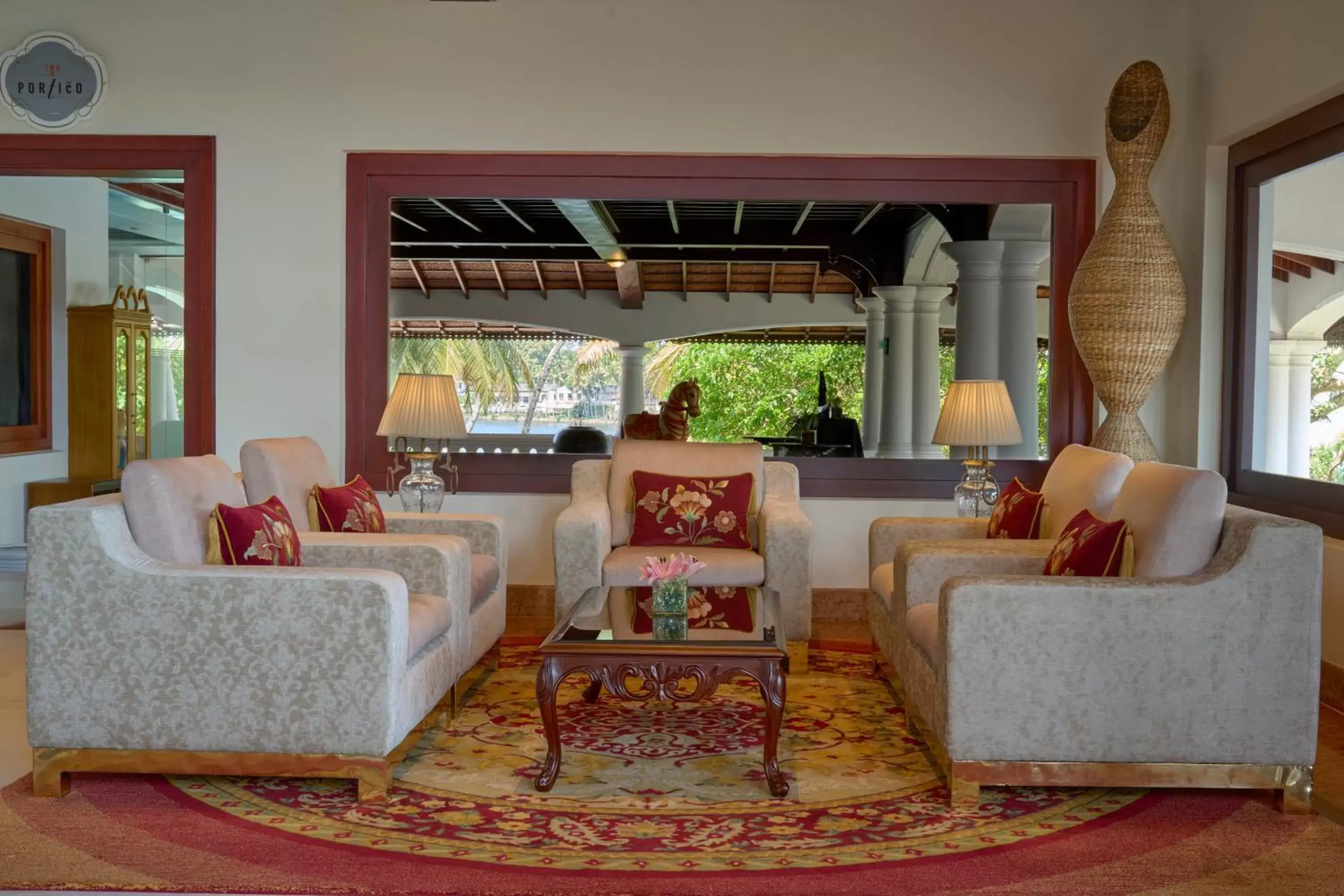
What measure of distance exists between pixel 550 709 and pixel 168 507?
1206mm

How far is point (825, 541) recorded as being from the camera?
20.7 ft

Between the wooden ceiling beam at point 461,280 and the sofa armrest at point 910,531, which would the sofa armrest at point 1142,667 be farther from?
the wooden ceiling beam at point 461,280

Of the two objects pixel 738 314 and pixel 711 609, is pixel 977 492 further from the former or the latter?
pixel 711 609

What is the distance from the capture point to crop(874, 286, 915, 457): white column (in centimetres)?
629

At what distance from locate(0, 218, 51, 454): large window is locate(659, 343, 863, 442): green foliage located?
452cm

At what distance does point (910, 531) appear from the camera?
16.8 ft

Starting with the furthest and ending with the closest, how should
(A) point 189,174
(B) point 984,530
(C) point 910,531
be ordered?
1. (A) point 189,174
2. (C) point 910,531
3. (B) point 984,530

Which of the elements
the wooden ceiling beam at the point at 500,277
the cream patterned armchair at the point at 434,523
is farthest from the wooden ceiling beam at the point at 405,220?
the cream patterned armchair at the point at 434,523

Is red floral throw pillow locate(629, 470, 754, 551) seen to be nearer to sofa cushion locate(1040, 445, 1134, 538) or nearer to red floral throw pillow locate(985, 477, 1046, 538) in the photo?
red floral throw pillow locate(985, 477, 1046, 538)

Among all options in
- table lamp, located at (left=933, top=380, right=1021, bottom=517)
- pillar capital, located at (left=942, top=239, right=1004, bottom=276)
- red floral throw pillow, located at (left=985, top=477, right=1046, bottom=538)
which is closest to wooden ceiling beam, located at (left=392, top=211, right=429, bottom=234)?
pillar capital, located at (left=942, top=239, right=1004, bottom=276)

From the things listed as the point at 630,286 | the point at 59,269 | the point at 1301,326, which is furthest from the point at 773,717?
the point at 59,269

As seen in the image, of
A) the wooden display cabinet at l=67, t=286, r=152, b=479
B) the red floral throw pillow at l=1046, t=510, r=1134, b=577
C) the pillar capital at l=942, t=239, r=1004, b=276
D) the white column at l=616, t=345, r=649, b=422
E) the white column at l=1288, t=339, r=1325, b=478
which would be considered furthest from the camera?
the wooden display cabinet at l=67, t=286, r=152, b=479

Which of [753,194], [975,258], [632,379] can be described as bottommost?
[632,379]

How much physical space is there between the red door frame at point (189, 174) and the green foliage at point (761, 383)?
7.43 feet
